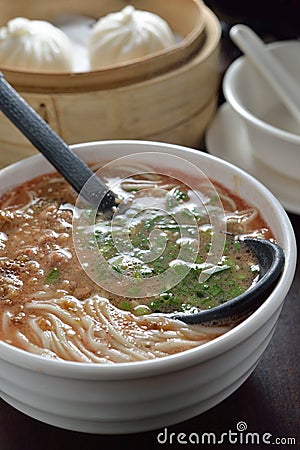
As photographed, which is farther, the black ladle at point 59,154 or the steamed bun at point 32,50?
the steamed bun at point 32,50

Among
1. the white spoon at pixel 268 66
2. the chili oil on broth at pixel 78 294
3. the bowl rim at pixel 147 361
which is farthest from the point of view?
the white spoon at pixel 268 66

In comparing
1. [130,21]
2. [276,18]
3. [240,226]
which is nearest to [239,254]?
[240,226]

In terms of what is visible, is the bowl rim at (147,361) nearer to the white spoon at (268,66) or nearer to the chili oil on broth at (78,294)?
the chili oil on broth at (78,294)

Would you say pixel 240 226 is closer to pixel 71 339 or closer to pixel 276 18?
pixel 71 339

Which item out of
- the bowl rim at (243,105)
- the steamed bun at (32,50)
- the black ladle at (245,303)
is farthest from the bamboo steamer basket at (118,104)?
the black ladle at (245,303)

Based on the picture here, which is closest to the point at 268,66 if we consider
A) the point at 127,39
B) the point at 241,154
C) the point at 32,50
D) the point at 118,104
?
the point at 241,154

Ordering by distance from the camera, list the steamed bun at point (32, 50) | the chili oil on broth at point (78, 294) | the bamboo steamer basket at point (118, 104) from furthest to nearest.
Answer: the steamed bun at point (32, 50), the bamboo steamer basket at point (118, 104), the chili oil on broth at point (78, 294)

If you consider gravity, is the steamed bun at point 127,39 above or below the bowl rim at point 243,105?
above
